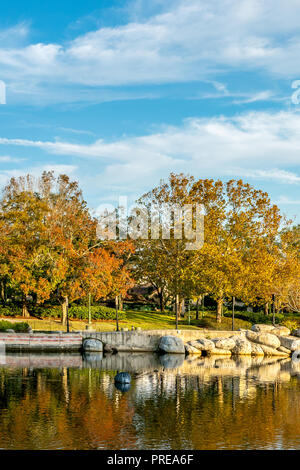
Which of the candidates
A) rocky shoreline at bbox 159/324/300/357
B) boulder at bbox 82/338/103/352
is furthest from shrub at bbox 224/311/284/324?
boulder at bbox 82/338/103/352

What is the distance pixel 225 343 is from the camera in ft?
154

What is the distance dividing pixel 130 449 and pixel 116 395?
9599 millimetres

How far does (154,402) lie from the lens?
83.3ft

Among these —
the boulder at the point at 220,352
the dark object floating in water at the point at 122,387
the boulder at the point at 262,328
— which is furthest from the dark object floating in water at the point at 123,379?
the boulder at the point at 262,328

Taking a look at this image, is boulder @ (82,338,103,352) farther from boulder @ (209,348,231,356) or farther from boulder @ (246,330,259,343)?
boulder @ (246,330,259,343)

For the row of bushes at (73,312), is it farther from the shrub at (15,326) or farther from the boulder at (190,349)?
the boulder at (190,349)

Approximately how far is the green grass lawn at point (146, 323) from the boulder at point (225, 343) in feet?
26.8

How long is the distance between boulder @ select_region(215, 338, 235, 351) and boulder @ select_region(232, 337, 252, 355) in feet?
1.71

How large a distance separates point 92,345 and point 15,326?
735cm

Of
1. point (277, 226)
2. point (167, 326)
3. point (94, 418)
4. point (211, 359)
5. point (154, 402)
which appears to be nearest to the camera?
point (94, 418)

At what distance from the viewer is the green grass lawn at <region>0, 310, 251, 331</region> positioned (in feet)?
171

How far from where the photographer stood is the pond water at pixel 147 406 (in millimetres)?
18766
